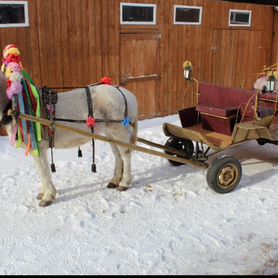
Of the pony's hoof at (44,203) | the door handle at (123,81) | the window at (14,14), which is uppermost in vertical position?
the window at (14,14)

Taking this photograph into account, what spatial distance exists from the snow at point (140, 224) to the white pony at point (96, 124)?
1.06 ft

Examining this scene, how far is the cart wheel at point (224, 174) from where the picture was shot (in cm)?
515

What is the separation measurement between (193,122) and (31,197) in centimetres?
294

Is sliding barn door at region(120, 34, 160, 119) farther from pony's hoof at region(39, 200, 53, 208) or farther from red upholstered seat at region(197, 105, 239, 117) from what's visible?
pony's hoof at region(39, 200, 53, 208)

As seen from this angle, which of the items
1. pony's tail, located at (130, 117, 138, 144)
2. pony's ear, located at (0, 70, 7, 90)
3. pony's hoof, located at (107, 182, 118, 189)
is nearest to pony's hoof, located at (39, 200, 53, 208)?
pony's hoof, located at (107, 182, 118, 189)

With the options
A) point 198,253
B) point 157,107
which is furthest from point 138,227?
point 157,107

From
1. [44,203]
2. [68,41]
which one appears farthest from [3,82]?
[68,41]

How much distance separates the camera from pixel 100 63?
28.7 ft

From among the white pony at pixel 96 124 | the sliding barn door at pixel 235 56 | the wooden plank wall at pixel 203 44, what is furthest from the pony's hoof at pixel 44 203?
the sliding barn door at pixel 235 56

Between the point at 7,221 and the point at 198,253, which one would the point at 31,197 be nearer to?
the point at 7,221

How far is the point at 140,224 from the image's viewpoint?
4559 millimetres

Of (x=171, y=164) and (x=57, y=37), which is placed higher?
(x=57, y=37)

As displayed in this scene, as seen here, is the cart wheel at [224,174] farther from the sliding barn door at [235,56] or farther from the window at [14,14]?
the sliding barn door at [235,56]

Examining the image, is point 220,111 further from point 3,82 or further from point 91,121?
point 3,82
